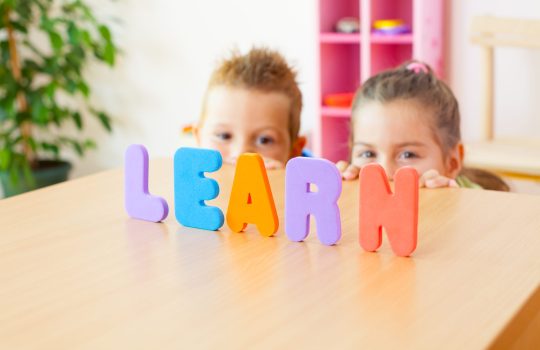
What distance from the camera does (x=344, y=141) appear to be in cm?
327

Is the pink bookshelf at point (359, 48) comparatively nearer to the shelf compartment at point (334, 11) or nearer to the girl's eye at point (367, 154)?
the shelf compartment at point (334, 11)

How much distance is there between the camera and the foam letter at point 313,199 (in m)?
1.03

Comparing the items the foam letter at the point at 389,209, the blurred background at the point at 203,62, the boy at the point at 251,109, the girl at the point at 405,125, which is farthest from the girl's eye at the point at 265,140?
the blurred background at the point at 203,62

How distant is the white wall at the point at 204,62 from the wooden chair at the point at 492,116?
0.61 feet

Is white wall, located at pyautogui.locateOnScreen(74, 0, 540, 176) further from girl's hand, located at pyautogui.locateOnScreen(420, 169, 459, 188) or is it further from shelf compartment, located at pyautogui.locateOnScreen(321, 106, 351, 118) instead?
girl's hand, located at pyautogui.locateOnScreen(420, 169, 459, 188)

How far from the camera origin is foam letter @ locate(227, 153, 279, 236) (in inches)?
42.8

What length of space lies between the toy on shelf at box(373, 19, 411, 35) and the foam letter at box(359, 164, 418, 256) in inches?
81.9

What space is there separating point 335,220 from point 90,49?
110 inches

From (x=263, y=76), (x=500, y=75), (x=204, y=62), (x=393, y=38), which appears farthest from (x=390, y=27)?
(x=263, y=76)

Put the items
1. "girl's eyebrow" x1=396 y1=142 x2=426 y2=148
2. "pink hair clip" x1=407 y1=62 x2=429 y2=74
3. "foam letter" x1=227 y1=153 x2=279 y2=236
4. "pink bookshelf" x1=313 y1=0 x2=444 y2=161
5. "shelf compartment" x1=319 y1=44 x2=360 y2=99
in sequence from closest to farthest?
"foam letter" x1=227 y1=153 x2=279 y2=236 < "girl's eyebrow" x1=396 y1=142 x2=426 y2=148 < "pink hair clip" x1=407 y1=62 x2=429 y2=74 < "pink bookshelf" x1=313 y1=0 x2=444 y2=161 < "shelf compartment" x1=319 y1=44 x2=360 y2=99

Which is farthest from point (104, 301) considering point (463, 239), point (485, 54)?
point (485, 54)

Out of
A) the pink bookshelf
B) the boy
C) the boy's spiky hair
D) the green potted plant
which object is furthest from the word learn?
the green potted plant

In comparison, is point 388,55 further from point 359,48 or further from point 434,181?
point 434,181

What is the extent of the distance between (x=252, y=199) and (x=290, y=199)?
69 mm
